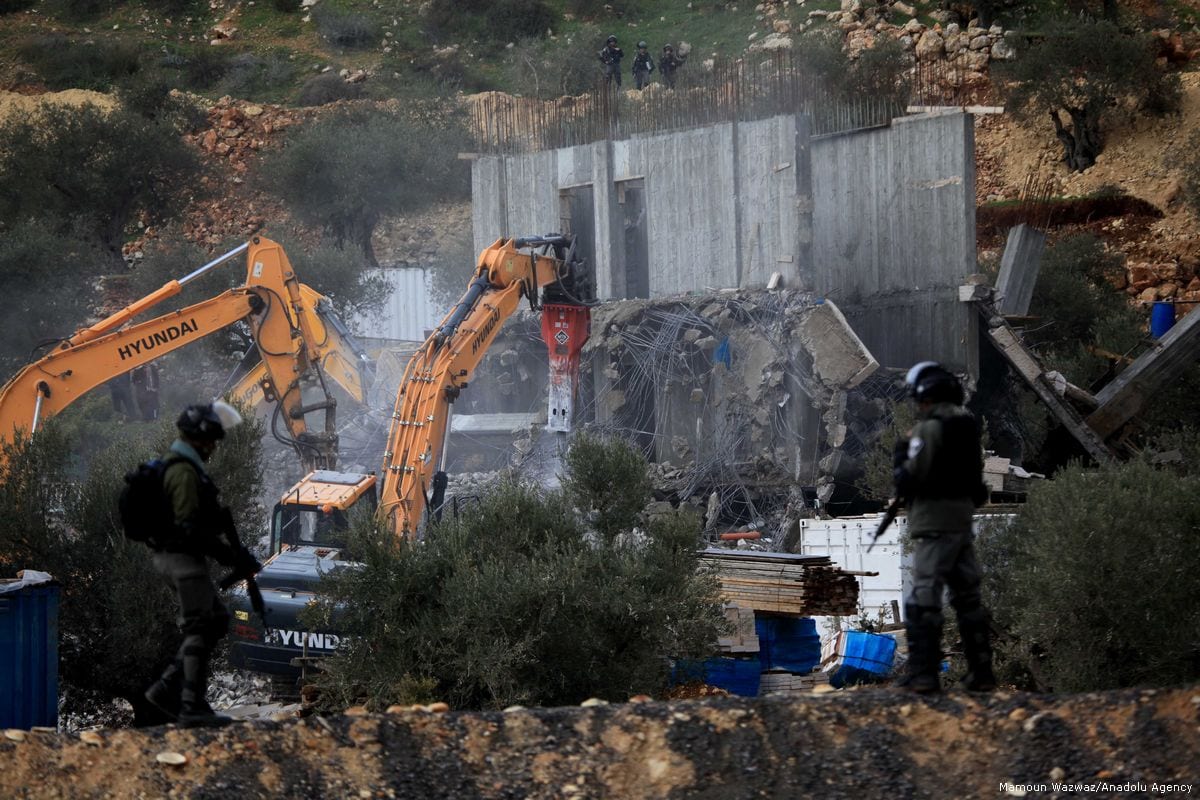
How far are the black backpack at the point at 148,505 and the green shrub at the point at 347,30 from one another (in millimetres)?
53732

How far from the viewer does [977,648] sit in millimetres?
7840

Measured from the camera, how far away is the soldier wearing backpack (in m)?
7.99

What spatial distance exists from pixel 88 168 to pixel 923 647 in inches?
1592

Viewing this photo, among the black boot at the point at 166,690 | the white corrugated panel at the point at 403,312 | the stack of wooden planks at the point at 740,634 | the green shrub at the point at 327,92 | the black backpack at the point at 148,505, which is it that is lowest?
the stack of wooden planks at the point at 740,634

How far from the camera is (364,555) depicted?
12789 mm

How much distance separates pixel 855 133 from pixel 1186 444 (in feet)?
26.0

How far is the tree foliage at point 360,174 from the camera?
147ft

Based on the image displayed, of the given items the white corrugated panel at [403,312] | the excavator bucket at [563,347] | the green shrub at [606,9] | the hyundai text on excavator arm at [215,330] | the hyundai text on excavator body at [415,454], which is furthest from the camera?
the green shrub at [606,9]

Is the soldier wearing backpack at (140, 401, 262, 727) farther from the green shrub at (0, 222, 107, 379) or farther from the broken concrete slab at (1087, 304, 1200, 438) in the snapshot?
the green shrub at (0, 222, 107, 379)

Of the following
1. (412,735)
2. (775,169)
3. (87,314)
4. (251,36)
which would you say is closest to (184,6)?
(251,36)

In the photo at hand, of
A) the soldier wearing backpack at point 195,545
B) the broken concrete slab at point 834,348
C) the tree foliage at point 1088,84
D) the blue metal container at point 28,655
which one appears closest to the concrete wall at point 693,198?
the broken concrete slab at point 834,348

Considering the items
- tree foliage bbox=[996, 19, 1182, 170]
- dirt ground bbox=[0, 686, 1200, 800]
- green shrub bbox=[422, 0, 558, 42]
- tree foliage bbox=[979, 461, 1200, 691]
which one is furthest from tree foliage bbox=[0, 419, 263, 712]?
green shrub bbox=[422, 0, 558, 42]

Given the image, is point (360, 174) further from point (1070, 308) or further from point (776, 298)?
point (776, 298)

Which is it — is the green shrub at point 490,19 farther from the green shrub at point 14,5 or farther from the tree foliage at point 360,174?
the green shrub at point 14,5
